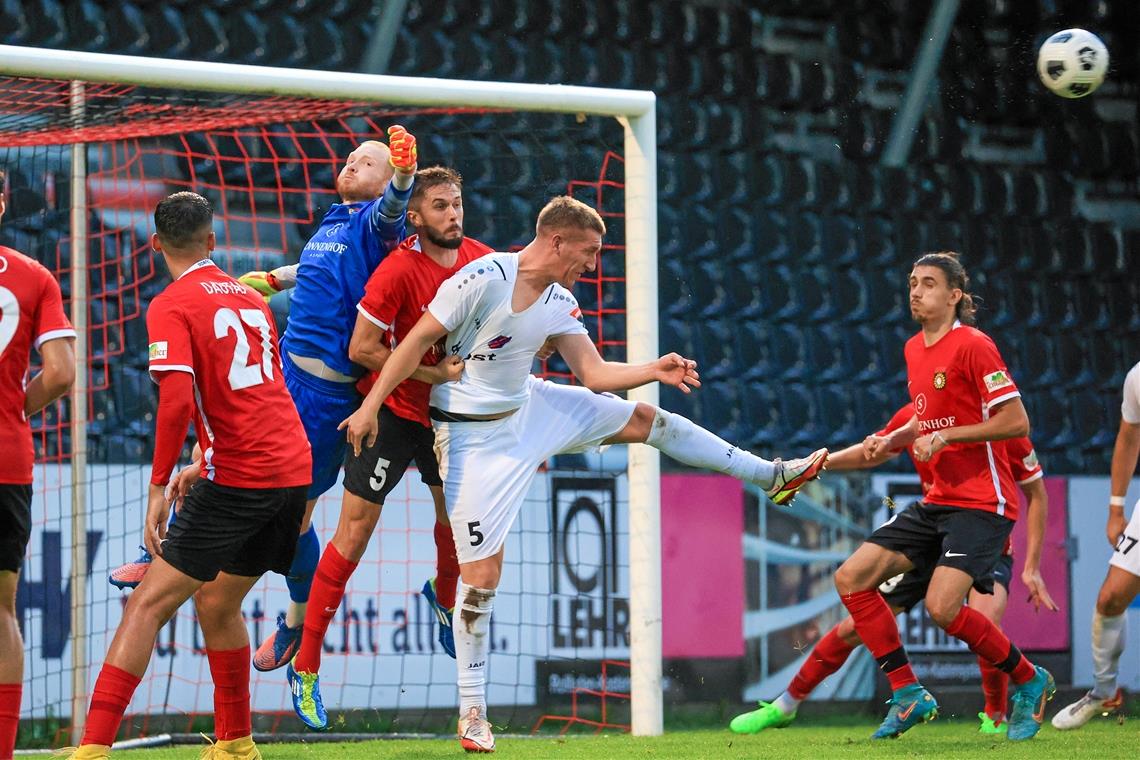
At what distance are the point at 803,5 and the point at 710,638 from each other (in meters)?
4.46

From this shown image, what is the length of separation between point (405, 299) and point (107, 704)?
5.52ft

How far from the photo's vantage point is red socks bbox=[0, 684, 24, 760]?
14.0 feet

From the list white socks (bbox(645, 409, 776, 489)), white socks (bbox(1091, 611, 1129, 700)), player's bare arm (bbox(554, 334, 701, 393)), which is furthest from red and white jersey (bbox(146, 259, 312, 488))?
white socks (bbox(1091, 611, 1129, 700))

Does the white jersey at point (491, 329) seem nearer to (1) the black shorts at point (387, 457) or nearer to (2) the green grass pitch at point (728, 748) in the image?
(1) the black shorts at point (387, 457)

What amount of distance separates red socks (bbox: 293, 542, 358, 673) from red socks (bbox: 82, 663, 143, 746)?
1095mm

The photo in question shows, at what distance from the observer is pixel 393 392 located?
213 inches

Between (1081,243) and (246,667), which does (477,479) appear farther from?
(1081,243)

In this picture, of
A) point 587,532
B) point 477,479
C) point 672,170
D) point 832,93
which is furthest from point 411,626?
point 832,93

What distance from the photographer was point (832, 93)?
9805 mm

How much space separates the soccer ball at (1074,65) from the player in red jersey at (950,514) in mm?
1715

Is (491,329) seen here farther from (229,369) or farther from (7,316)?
(7,316)

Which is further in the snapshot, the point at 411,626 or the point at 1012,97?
the point at 1012,97

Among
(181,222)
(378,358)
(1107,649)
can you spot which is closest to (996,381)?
(1107,649)

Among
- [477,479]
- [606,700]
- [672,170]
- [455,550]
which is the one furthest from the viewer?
[672,170]
